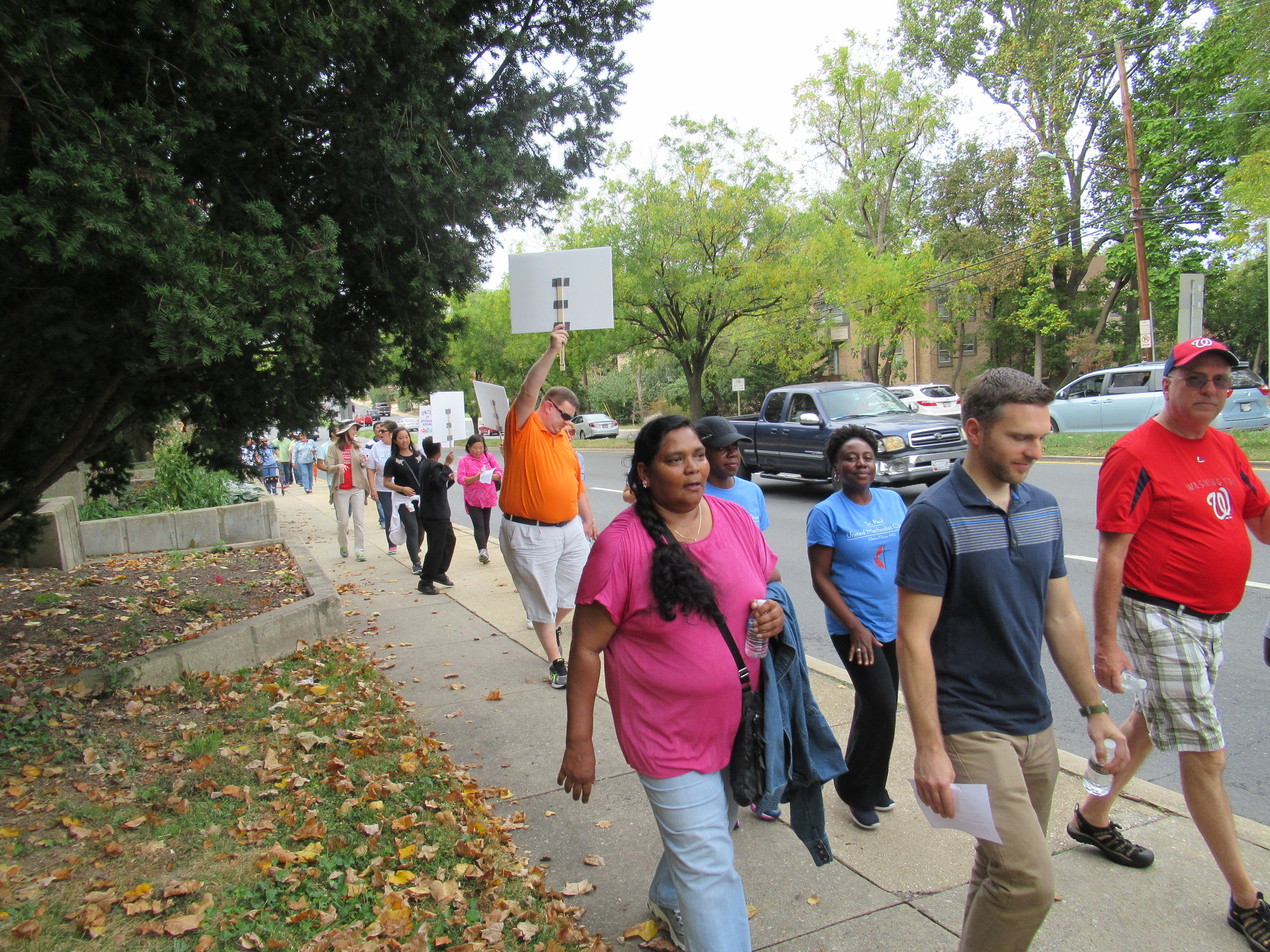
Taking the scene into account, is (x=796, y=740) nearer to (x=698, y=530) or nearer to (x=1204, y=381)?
(x=698, y=530)

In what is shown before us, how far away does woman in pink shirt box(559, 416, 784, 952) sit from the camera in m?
2.44

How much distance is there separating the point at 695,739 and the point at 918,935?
1243mm

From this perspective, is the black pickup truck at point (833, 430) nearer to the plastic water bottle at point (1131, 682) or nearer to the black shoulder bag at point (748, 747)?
the plastic water bottle at point (1131, 682)

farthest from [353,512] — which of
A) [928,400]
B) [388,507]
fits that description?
[928,400]

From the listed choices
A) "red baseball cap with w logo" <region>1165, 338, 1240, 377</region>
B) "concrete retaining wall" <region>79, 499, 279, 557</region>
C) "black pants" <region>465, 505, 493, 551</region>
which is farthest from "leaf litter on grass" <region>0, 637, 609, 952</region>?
"concrete retaining wall" <region>79, 499, 279, 557</region>

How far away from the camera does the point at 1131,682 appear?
309 cm

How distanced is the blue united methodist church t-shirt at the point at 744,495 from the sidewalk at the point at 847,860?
54.5 inches

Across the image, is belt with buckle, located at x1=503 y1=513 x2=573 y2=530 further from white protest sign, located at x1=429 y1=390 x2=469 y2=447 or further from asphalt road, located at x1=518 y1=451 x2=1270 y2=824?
white protest sign, located at x1=429 y1=390 x2=469 y2=447

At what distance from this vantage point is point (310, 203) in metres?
4.84

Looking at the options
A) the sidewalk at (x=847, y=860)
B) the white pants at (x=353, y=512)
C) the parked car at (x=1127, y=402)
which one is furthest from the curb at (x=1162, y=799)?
the parked car at (x=1127, y=402)

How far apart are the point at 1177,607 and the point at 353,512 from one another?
35.9ft

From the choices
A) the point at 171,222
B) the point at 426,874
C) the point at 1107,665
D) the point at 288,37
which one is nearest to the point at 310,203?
the point at 288,37

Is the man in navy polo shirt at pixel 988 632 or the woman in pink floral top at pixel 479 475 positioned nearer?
the man in navy polo shirt at pixel 988 632

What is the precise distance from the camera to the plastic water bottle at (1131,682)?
3.06 m
